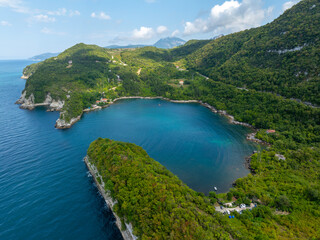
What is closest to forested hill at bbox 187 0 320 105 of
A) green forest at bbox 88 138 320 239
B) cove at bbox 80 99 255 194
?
cove at bbox 80 99 255 194

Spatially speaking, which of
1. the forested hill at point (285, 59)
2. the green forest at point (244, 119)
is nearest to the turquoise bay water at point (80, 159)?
the green forest at point (244, 119)

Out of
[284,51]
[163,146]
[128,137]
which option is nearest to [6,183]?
[128,137]

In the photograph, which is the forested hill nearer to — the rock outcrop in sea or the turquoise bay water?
the turquoise bay water

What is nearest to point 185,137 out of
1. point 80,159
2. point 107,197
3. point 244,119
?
point 244,119

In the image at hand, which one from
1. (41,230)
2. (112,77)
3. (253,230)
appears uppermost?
(112,77)

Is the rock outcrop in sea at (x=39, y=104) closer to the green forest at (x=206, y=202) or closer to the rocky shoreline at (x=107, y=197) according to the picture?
the rocky shoreline at (x=107, y=197)

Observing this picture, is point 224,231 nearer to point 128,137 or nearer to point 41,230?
point 41,230
